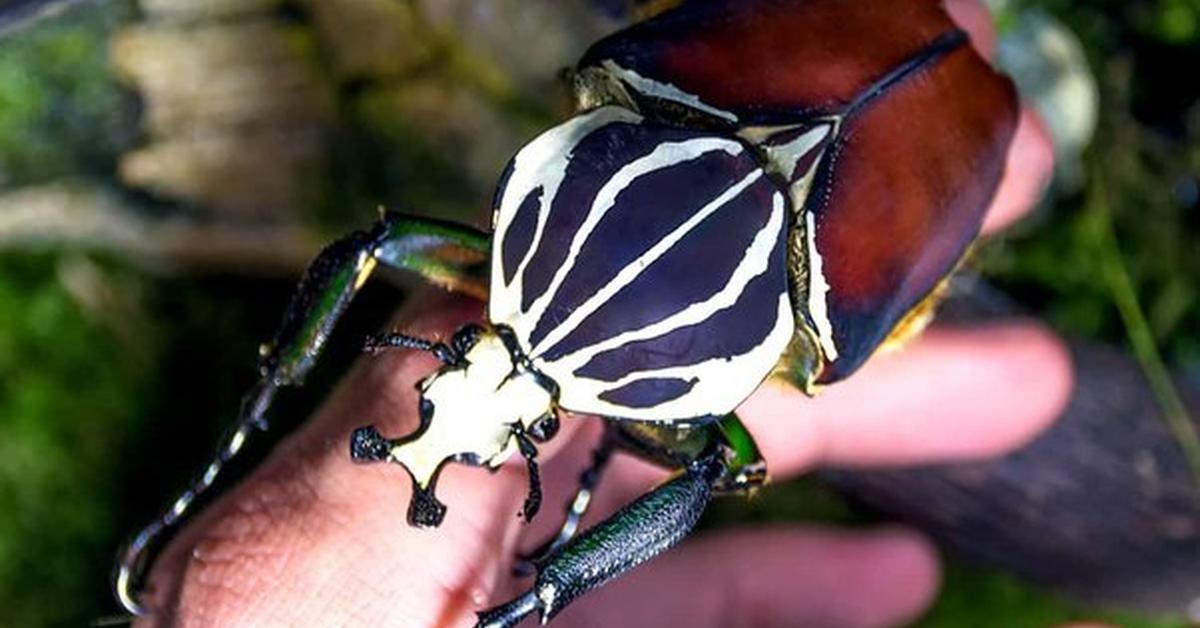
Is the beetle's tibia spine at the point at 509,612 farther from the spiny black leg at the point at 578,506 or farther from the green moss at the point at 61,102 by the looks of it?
the green moss at the point at 61,102

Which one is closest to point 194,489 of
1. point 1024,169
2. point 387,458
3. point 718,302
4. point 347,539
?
point 347,539

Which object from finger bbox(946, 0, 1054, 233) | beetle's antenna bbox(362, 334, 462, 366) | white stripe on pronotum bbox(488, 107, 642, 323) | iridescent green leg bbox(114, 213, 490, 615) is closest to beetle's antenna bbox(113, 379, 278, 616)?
iridescent green leg bbox(114, 213, 490, 615)

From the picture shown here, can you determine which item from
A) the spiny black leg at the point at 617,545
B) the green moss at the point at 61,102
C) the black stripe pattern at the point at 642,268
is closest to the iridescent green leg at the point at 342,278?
the black stripe pattern at the point at 642,268

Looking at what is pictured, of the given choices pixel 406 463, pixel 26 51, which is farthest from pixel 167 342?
pixel 406 463

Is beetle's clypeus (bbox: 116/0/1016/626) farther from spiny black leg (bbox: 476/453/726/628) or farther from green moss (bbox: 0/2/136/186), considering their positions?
green moss (bbox: 0/2/136/186)

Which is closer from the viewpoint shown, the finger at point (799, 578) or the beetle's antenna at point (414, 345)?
the beetle's antenna at point (414, 345)

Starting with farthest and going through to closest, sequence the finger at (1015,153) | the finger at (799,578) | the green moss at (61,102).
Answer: the finger at (799,578)
the finger at (1015,153)
the green moss at (61,102)
